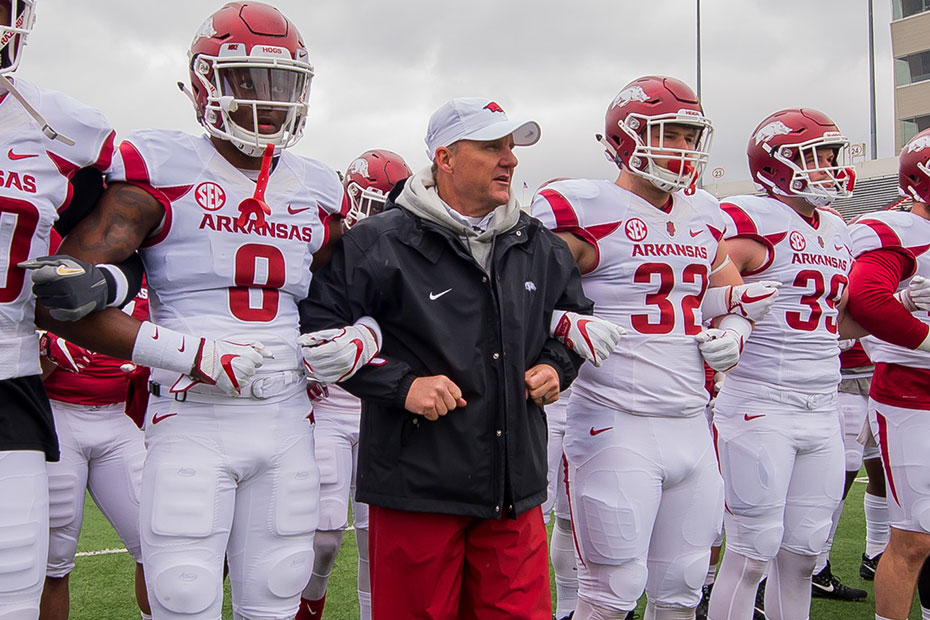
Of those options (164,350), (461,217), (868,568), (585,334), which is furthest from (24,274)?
(868,568)

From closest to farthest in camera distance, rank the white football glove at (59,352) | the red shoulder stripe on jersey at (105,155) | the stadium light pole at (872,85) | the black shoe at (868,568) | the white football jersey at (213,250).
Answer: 1. the red shoulder stripe on jersey at (105,155)
2. the white football jersey at (213,250)
3. the white football glove at (59,352)
4. the black shoe at (868,568)
5. the stadium light pole at (872,85)

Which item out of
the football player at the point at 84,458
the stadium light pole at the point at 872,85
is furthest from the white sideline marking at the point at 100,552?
the stadium light pole at the point at 872,85

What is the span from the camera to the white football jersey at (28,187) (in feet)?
7.16

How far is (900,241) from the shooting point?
3963 millimetres

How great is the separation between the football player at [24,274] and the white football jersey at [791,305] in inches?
101

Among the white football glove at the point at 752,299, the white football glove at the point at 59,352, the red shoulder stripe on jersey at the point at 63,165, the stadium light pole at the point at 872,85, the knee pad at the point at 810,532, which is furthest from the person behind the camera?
the stadium light pole at the point at 872,85

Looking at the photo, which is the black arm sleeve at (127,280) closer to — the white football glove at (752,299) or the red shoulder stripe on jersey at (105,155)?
the red shoulder stripe on jersey at (105,155)

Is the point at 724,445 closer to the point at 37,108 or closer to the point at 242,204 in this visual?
the point at 242,204

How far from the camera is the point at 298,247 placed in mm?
2656

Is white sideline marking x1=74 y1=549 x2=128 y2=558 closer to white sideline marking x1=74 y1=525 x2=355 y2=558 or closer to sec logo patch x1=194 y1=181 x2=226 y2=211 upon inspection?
white sideline marking x1=74 y1=525 x2=355 y2=558

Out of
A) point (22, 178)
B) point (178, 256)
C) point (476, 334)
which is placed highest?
Answer: point (22, 178)

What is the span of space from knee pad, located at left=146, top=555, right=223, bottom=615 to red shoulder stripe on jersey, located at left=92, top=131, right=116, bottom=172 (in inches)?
41.9

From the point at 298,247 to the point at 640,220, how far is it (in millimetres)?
1304

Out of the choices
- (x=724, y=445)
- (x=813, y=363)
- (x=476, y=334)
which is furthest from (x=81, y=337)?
(x=813, y=363)
